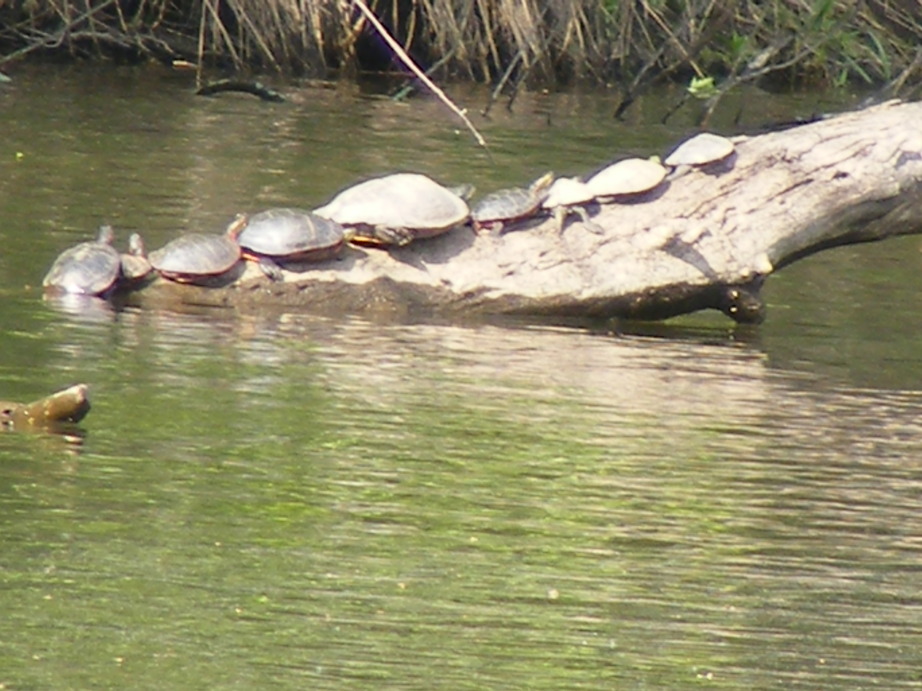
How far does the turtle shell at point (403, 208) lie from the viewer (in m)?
7.74

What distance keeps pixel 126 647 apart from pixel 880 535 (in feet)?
6.74

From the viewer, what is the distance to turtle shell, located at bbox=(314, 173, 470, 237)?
774cm

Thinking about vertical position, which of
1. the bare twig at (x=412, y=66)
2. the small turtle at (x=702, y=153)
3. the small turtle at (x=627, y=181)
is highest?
the bare twig at (x=412, y=66)

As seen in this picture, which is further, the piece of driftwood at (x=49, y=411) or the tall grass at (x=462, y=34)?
the tall grass at (x=462, y=34)

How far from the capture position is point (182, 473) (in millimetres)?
5219

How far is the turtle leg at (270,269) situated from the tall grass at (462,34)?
27.2 ft

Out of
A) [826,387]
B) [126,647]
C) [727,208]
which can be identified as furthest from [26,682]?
[727,208]

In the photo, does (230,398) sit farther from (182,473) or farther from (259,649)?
(259,649)

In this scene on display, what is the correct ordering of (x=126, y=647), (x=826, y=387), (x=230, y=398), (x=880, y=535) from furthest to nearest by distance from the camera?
1. (x=826, y=387)
2. (x=230, y=398)
3. (x=880, y=535)
4. (x=126, y=647)

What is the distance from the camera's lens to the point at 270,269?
7852 mm

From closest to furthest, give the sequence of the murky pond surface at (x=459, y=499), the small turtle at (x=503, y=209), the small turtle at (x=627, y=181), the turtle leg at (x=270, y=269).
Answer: the murky pond surface at (x=459, y=499) < the turtle leg at (x=270, y=269) < the small turtle at (x=503, y=209) < the small turtle at (x=627, y=181)

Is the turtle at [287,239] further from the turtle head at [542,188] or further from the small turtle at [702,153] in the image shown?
the small turtle at [702,153]

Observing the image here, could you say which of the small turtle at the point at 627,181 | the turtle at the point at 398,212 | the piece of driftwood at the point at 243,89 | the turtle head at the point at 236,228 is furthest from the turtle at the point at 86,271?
the piece of driftwood at the point at 243,89

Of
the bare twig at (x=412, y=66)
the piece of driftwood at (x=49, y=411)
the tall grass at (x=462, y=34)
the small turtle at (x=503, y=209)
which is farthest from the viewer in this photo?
the tall grass at (x=462, y=34)
